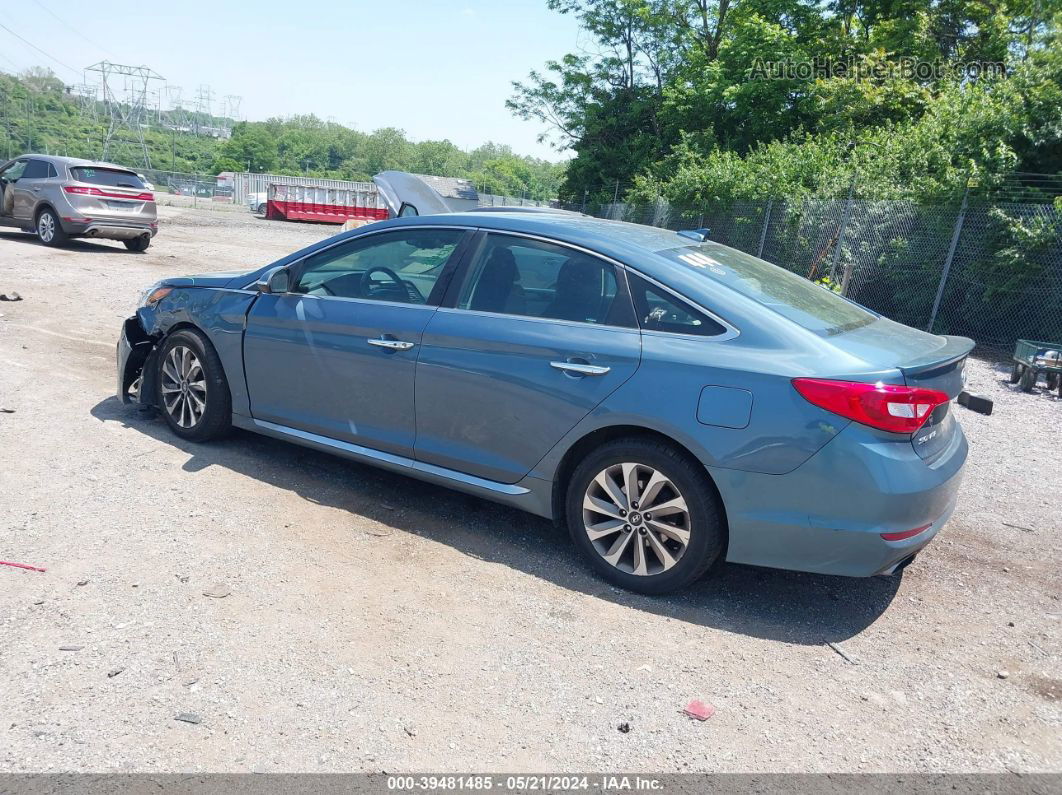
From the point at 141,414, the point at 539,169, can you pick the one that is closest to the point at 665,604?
the point at 141,414

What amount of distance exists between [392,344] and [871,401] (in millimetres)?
2407

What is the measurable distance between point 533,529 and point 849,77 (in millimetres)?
23049

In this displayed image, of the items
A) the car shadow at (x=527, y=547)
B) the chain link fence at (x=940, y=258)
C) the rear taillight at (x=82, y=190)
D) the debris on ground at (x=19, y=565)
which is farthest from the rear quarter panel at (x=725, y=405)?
the rear taillight at (x=82, y=190)

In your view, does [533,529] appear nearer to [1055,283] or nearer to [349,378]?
[349,378]

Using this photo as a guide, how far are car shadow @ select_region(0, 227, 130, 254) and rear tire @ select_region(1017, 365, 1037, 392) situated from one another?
1609cm

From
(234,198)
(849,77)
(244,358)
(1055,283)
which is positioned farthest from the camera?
(234,198)

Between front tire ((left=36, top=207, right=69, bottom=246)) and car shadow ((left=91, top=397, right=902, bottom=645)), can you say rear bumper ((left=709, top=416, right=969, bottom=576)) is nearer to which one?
car shadow ((left=91, top=397, right=902, bottom=645))

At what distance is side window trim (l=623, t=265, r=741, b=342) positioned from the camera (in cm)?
372

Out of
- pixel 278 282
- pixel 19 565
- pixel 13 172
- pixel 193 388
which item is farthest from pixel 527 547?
pixel 13 172

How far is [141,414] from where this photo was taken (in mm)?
6027

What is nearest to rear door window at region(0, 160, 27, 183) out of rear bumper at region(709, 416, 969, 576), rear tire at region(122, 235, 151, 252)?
rear tire at region(122, 235, 151, 252)

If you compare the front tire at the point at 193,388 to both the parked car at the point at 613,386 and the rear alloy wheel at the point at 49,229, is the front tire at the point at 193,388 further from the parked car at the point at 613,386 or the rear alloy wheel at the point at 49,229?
the rear alloy wheel at the point at 49,229

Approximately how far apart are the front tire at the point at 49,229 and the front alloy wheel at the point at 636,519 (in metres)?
15.8

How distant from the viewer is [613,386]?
3834mm
